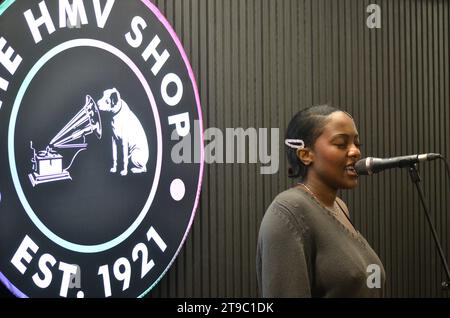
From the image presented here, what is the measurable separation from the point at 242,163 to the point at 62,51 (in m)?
1.07

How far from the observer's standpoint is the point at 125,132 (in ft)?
9.08

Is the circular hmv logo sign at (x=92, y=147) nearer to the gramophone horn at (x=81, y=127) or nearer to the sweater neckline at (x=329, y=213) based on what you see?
the gramophone horn at (x=81, y=127)

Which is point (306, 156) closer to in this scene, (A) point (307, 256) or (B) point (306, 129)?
(B) point (306, 129)

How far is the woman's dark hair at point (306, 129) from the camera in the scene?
1960 mm

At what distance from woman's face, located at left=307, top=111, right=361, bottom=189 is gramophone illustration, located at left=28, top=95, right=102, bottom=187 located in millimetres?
1149

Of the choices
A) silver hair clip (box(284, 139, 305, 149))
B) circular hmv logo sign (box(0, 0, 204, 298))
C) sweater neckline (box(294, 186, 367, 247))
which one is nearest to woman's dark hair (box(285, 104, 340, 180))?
silver hair clip (box(284, 139, 305, 149))

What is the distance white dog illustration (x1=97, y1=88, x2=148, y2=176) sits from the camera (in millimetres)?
2734

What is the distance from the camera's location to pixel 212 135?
9.97 feet

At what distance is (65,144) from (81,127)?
0.11m

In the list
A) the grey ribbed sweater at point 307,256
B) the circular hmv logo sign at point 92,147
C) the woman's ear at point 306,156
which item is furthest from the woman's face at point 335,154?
the circular hmv logo sign at point 92,147

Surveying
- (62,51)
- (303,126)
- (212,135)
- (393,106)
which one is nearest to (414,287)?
(393,106)

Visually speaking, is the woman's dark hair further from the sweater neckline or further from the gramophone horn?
the gramophone horn
